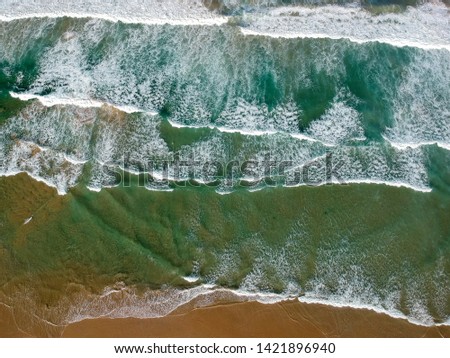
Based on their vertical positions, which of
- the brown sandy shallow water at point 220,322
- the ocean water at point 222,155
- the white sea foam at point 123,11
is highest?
the white sea foam at point 123,11

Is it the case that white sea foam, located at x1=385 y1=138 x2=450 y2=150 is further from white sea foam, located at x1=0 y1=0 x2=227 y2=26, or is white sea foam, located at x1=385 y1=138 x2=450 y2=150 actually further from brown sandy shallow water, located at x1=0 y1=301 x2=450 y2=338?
white sea foam, located at x1=0 y1=0 x2=227 y2=26

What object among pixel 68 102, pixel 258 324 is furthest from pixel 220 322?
pixel 68 102

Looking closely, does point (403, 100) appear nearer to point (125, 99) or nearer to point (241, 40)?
point (241, 40)

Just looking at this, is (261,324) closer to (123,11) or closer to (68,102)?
(68,102)

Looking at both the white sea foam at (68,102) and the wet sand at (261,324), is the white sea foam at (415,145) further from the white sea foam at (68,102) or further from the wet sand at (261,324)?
the white sea foam at (68,102)

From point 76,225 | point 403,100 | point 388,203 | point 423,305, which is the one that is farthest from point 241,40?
point 423,305

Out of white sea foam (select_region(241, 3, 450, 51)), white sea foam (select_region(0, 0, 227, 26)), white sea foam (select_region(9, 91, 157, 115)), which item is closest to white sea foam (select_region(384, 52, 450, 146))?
white sea foam (select_region(241, 3, 450, 51))

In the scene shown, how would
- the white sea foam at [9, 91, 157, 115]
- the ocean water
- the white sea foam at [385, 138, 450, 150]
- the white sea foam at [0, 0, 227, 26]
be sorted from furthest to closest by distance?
1. the white sea foam at [0, 0, 227, 26]
2. the white sea foam at [9, 91, 157, 115]
3. the white sea foam at [385, 138, 450, 150]
4. the ocean water

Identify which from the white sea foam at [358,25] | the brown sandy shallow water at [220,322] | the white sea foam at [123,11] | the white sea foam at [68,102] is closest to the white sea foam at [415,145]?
the white sea foam at [358,25]
